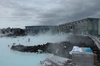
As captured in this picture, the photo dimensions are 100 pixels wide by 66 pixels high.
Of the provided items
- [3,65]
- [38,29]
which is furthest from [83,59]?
[38,29]

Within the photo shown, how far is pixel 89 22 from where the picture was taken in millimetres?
30172

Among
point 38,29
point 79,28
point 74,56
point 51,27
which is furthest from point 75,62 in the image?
point 38,29

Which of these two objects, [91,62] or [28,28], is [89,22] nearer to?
[91,62]

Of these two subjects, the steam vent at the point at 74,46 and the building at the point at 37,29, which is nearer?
the steam vent at the point at 74,46

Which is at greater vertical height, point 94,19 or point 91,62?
point 94,19

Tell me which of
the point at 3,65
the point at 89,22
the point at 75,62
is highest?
the point at 89,22

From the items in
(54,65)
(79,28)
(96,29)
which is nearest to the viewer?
(54,65)

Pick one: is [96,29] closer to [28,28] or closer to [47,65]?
[47,65]

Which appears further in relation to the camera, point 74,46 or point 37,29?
point 37,29

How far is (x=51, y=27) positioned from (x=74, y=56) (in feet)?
172

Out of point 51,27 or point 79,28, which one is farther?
point 51,27

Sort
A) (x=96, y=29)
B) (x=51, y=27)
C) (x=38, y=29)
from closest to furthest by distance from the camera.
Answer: (x=96, y=29), (x=51, y=27), (x=38, y=29)

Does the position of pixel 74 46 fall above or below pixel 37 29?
below

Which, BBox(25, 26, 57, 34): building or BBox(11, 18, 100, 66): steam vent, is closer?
BBox(11, 18, 100, 66): steam vent
